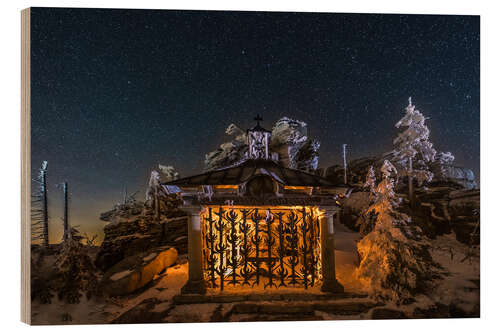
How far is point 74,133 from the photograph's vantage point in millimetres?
9750

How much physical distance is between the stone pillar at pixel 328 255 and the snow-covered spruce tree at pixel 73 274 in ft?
21.6

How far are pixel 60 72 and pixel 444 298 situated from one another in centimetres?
1367

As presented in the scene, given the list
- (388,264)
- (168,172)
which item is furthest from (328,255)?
(168,172)

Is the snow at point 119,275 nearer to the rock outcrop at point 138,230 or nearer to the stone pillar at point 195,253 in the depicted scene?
the stone pillar at point 195,253

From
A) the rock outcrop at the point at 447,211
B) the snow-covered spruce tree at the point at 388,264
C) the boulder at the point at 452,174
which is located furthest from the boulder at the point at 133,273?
the boulder at the point at 452,174

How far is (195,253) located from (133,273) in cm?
224

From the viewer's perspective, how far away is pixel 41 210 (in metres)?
9.17

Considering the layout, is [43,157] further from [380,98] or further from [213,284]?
[380,98]

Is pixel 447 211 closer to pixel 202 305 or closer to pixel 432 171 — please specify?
pixel 432 171

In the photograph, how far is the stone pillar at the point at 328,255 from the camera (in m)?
7.84

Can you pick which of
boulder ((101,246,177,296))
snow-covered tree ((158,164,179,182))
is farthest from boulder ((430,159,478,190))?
boulder ((101,246,177,296))

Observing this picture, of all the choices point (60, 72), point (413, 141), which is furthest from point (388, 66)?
point (60, 72)

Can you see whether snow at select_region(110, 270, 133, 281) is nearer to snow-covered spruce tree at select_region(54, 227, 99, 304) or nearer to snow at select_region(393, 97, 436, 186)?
snow-covered spruce tree at select_region(54, 227, 99, 304)

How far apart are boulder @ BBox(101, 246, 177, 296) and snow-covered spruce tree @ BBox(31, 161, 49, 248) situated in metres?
2.56
